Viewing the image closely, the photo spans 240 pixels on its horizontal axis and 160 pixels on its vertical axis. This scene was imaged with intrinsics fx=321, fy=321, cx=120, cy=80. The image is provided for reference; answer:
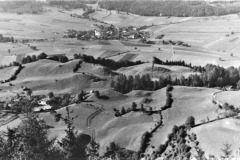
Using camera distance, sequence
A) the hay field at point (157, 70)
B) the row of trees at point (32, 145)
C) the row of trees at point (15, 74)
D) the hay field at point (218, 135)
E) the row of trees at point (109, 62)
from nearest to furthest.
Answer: the row of trees at point (32, 145), the hay field at point (218, 135), the row of trees at point (15, 74), the hay field at point (157, 70), the row of trees at point (109, 62)

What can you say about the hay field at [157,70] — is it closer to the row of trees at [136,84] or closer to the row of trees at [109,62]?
the row of trees at [109,62]

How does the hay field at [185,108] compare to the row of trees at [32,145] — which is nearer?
the row of trees at [32,145]

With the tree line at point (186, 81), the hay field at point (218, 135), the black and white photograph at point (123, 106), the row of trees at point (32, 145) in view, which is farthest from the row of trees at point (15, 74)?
the row of trees at point (32, 145)

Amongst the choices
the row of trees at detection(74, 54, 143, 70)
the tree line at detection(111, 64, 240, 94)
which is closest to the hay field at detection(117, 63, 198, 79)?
the row of trees at detection(74, 54, 143, 70)

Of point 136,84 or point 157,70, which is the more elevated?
point 157,70

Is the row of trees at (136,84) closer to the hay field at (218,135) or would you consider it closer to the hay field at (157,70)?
the hay field at (157,70)

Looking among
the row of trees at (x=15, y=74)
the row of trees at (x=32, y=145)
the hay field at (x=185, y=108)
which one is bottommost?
the row of trees at (x=15, y=74)

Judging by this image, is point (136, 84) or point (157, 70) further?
point (157, 70)

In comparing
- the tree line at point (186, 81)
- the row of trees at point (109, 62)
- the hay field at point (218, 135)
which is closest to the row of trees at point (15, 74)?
the row of trees at point (109, 62)

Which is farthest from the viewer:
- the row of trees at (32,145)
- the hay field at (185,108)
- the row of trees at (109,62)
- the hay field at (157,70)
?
the row of trees at (109,62)

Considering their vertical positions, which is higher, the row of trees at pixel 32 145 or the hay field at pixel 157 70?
the row of trees at pixel 32 145

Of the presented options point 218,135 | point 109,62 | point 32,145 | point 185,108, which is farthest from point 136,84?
point 32,145

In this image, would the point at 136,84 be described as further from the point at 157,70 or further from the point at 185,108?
the point at 185,108

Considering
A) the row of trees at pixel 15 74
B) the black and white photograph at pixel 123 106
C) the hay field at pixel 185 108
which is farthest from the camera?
the row of trees at pixel 15 74
